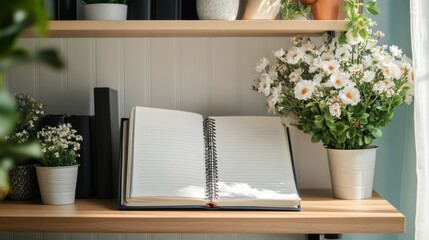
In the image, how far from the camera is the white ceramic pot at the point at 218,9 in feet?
4.88

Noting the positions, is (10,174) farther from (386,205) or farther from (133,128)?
(386,205)

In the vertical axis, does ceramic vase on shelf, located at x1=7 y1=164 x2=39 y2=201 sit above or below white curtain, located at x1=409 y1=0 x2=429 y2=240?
below

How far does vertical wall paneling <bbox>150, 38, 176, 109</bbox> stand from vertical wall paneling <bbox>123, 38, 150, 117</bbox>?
0.02 meters

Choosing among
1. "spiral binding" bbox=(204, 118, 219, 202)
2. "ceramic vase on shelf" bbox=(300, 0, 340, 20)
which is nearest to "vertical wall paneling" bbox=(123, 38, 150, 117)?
"spiral binding" bbox=(204, 118, 219, 202)

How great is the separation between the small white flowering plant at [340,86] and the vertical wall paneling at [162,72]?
0.27 meters

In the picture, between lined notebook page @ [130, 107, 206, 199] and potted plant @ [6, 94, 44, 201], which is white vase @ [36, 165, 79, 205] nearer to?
potted plant @ [6, 94, 44, 201]

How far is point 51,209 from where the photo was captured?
143 centimetres

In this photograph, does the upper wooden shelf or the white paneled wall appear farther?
the white paneled wall

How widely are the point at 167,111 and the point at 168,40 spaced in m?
0.24

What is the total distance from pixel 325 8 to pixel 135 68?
0.52 meters

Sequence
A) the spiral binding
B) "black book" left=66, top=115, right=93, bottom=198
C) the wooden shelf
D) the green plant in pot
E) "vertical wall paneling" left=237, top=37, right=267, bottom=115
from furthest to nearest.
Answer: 1. "vertical wall paneling" left=237, top=37, right=267, bottom=115
2. "black book" left=66, top=115, right=93, bottom=198
3. the spiral binding
4. the wooden shelf
5. the green plant in pot

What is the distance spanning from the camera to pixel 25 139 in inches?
59.3

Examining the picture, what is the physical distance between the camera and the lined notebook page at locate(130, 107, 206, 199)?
142cm

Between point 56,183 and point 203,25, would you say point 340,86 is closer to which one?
point 203,25
